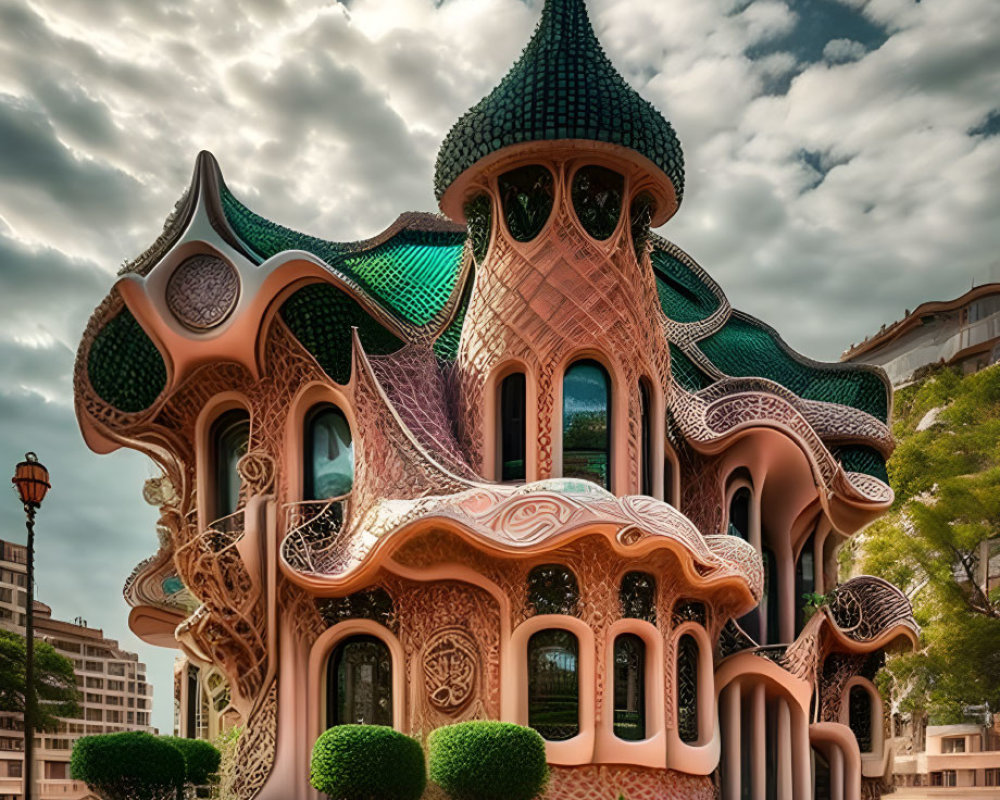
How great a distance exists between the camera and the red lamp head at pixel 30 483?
12680 mm

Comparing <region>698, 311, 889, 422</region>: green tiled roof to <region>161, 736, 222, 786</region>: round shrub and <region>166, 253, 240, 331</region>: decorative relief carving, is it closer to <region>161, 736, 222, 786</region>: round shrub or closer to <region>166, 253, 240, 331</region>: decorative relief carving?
<region>166, 253, 240, 331</region>: decorative relief carving

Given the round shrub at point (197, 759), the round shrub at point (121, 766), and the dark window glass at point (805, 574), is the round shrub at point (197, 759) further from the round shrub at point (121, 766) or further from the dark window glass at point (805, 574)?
the dark window glass at point (805, 574)

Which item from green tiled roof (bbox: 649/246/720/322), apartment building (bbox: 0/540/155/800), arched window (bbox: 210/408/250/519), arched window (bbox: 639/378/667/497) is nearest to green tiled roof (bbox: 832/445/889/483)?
green tiled roof (bbox: 649/246/720/322)

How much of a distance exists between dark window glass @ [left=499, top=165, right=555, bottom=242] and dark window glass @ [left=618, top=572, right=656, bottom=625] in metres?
4.35

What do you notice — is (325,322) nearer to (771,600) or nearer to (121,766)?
(121,766)

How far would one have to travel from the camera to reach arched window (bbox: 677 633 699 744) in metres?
14.6

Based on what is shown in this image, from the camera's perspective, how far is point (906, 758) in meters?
37.1

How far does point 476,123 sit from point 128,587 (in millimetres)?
10931

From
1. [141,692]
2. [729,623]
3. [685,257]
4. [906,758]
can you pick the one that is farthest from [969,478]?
[141,692]

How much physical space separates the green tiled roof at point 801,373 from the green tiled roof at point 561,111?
5.97 m

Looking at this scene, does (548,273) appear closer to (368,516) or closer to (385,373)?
(385,373)

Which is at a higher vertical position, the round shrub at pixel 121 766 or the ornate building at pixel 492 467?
the ornate building at pixel 492 467

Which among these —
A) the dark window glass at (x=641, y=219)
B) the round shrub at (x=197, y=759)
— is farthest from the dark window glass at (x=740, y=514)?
the round shrub at (x=197, y=759)

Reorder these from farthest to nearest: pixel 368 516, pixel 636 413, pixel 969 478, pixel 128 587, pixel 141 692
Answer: pixel 141 692
pixel 969 478
pixel 128 587
pixel 636 413
pixel 368 516
